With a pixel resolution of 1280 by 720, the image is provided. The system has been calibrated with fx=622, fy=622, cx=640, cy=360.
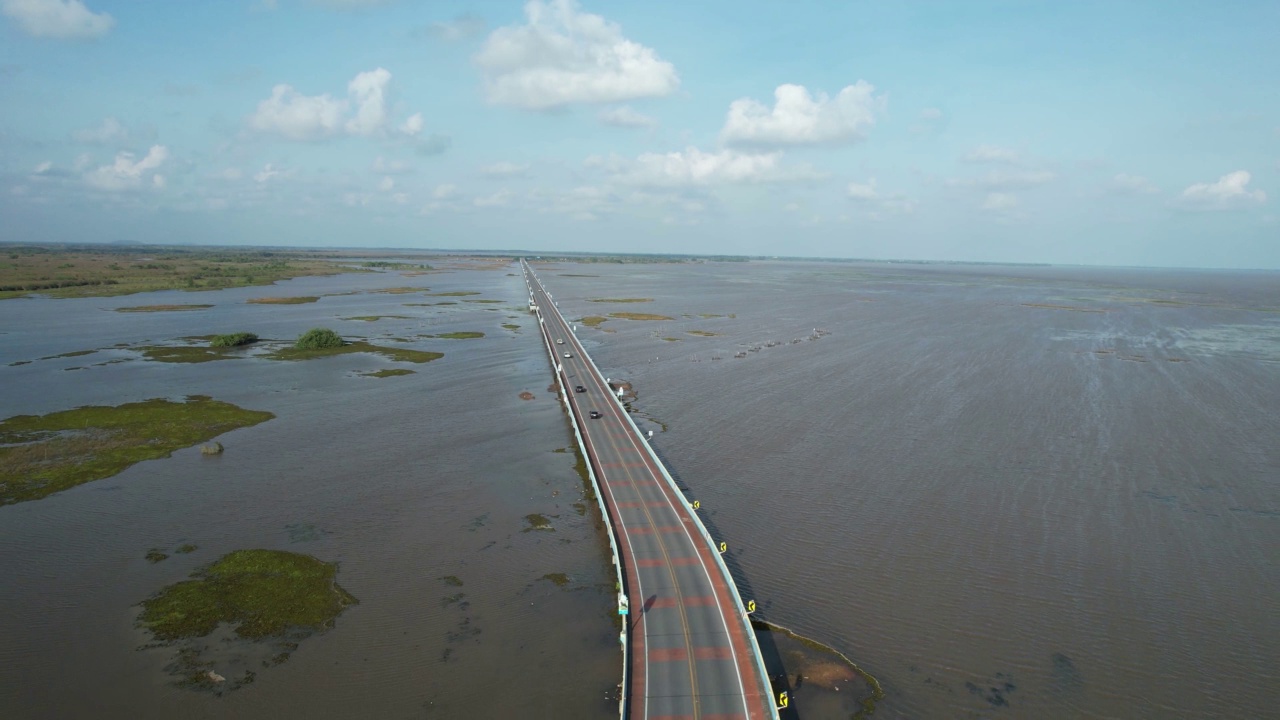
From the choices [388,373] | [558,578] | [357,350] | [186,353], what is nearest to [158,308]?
[186,353]

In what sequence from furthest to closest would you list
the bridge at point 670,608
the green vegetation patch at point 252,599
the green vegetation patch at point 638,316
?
the green vegetation patch at point 638,316
the green vegetation patch at point 252,599
the bridge at point 670,608

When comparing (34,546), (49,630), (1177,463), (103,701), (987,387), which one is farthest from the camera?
(987,387)

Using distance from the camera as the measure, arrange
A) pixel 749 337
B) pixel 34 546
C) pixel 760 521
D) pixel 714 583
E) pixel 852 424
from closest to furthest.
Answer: pixel 714 583
pixel 34 546
pixel 760 521
pixel 852 424
pixel 749 337

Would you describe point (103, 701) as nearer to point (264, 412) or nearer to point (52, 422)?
point (264, 412)

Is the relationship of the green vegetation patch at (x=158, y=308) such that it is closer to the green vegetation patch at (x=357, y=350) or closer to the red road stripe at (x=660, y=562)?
the green vegetation patch at (x=357, y=350)

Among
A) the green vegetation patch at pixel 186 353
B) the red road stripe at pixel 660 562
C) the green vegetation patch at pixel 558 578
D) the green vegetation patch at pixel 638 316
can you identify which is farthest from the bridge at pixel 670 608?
the green vegetation patch at pixel 638 316

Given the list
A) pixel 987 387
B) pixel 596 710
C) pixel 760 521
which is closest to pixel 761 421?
pixel 760 521
